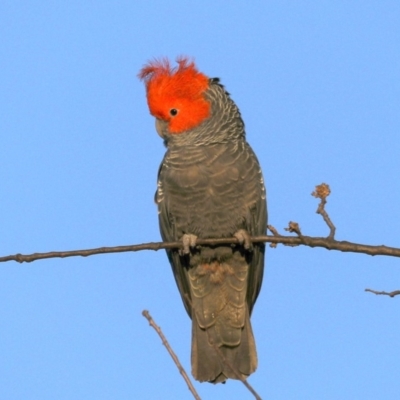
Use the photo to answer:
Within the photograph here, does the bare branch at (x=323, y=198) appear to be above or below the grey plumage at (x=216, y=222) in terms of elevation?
below

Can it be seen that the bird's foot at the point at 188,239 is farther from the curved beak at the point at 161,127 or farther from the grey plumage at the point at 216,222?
the curved beak at the point at 161,127

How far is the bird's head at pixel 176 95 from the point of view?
7.77 m

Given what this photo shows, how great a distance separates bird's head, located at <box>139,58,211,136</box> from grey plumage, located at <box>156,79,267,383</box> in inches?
3.7

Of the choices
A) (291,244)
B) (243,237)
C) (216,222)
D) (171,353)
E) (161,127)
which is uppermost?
(161,127)

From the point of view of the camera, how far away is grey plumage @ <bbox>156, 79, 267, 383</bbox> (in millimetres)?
7250

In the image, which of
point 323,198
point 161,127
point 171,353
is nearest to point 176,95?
point 161,127

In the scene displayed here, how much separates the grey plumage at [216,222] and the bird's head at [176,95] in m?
0.09

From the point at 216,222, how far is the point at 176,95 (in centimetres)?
159

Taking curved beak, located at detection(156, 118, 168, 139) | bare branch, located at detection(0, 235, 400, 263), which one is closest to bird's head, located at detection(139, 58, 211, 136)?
curved beak, located at detection(156, 118, 168, 139)

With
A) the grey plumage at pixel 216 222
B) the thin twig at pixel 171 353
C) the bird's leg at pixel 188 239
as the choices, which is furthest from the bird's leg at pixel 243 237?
the thin twig at pixel 171 353

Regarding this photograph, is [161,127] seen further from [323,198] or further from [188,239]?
[323,198]

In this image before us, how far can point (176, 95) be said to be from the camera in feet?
25.6

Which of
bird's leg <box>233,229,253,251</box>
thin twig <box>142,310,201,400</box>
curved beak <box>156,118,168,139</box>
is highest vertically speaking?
curved beak <box>156,118,168,139</box>

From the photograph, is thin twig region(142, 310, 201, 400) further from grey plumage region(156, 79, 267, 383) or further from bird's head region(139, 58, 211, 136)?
bird's head region(139, 58, 211, 136)
